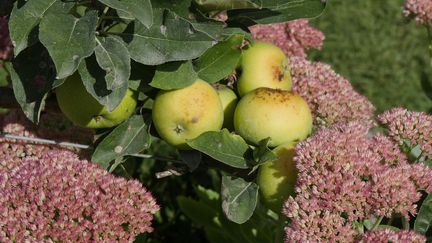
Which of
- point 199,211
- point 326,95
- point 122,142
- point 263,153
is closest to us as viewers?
point 263,153

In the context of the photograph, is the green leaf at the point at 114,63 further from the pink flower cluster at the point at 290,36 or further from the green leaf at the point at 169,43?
the pink flower cluster at the point at 290,36

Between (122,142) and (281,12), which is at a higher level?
(281,12)

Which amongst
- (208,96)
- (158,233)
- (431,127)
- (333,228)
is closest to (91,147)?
(208,96)

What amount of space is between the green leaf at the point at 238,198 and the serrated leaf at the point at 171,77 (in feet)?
0.74

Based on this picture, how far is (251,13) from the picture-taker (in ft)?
5.90

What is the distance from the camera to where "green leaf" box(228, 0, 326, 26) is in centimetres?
179

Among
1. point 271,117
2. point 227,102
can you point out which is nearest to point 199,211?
point 227,102

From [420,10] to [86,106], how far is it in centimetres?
103

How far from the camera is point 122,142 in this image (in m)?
1.73

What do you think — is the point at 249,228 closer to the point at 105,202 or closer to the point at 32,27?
the point at 105,202

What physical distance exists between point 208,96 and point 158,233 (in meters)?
1.31

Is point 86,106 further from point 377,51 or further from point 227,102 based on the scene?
point 377,51

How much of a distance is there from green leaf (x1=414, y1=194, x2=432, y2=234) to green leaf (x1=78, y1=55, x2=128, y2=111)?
633mm

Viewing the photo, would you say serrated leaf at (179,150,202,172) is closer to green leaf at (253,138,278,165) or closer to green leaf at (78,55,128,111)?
green leaf at (253,138,278,165)
